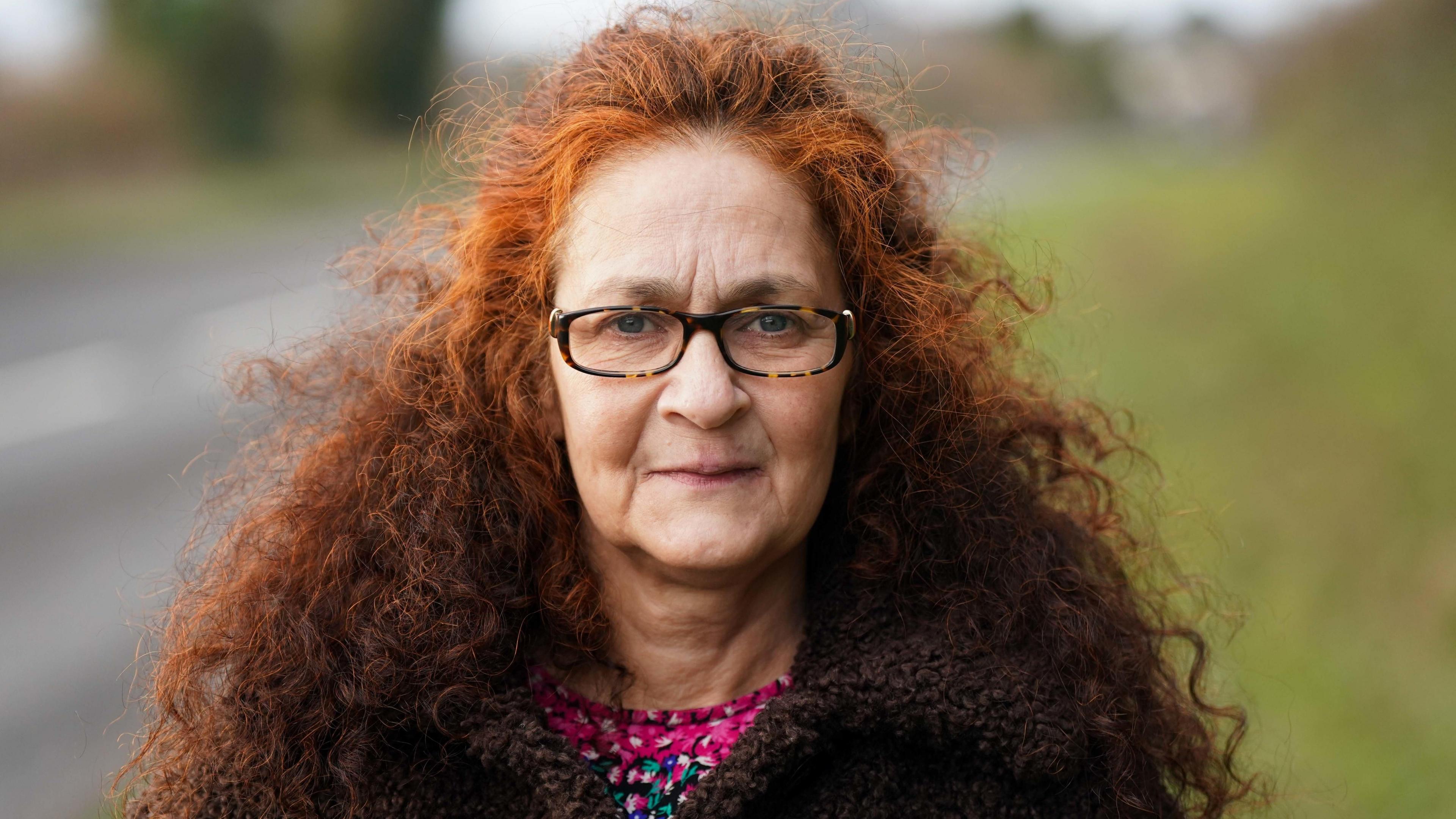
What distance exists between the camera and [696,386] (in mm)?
1914

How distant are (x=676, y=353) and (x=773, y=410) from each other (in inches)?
7.6

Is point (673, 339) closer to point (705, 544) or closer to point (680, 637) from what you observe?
point (705, 544)

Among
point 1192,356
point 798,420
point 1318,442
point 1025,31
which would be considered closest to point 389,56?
point 1025,31

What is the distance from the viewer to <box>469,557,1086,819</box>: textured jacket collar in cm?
192

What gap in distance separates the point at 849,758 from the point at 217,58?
25.5 m

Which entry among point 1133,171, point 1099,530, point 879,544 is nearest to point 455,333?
point 879,544

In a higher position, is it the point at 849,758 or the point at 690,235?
the point at 690,235

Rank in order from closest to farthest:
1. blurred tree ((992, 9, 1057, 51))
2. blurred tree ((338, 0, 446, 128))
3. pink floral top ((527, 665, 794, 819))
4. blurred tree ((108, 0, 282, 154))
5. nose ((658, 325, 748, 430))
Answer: nose ((658, 325, 748, 430)) → pink floral top ((527, 665, 794, 819)) → blurred tree ((992, 9, 1057, 51)) → blurred tree ((108, 0, 282, 154)) → blurred tree ((338, 0, 446, 128))

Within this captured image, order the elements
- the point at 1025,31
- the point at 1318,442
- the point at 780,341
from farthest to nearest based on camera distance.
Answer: the point at 1025,31 < the point at 1318,442 < the point at 780,341

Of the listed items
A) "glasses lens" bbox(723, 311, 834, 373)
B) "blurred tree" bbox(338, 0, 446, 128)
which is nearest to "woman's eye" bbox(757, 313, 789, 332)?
"glasses lens" bbox(723, 311, 834, 373)

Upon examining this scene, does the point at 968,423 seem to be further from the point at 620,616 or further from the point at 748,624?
the point at 620,616

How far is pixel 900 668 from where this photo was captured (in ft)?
6.66

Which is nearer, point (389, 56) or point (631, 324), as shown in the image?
point (631, 324)

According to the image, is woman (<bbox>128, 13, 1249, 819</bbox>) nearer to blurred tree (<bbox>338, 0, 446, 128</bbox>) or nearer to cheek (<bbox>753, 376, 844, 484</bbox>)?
cheek (<bbox>753, 376, 844, 484</bbox>)
